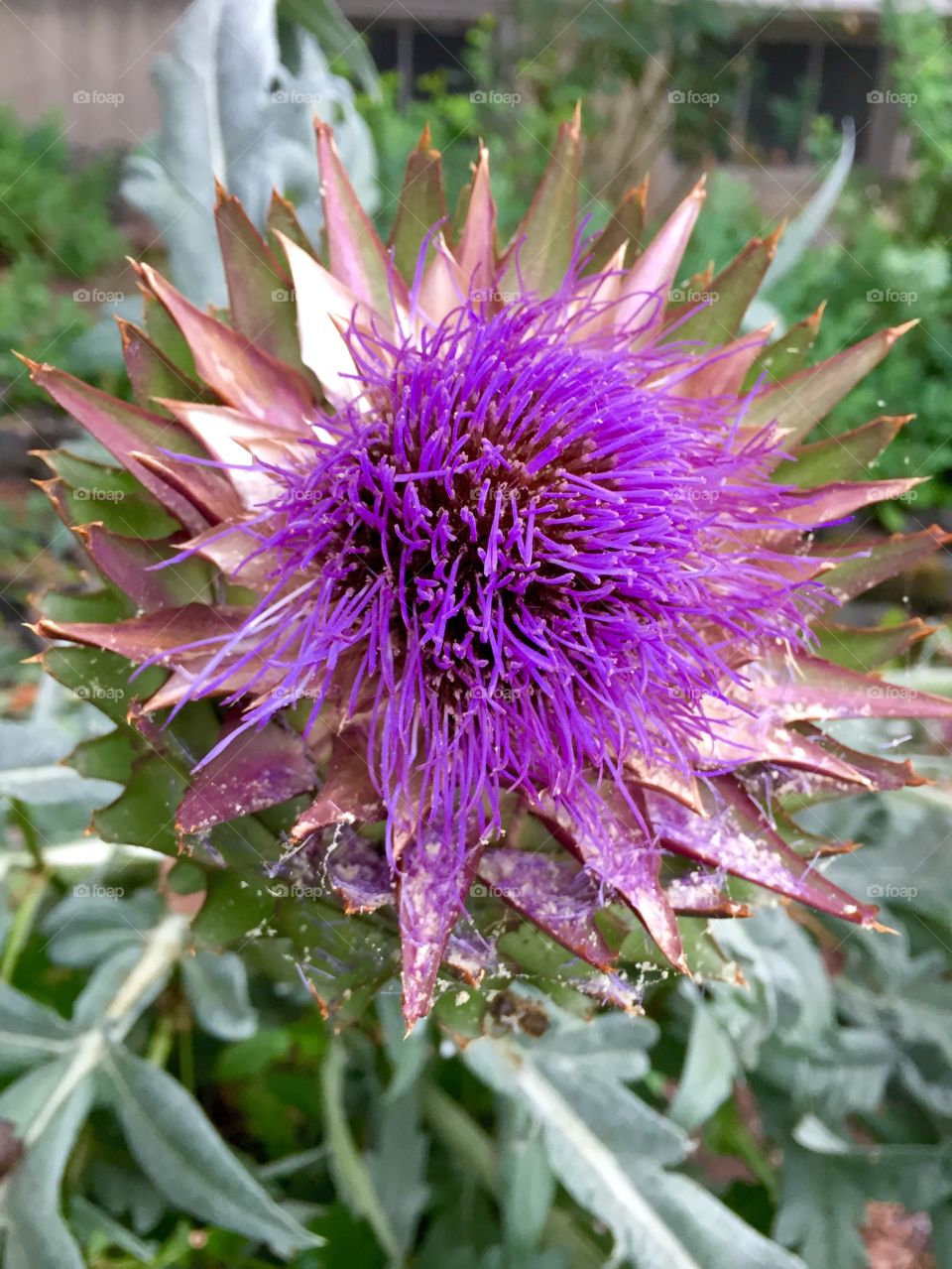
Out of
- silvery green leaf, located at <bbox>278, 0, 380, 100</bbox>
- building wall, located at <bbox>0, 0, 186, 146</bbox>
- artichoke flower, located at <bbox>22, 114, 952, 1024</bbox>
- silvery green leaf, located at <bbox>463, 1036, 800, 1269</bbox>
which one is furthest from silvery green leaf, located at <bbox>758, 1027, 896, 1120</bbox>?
building wall, located at <bbox>0, 0, 186, 146</bbox>

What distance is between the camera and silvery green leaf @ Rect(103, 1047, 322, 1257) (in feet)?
2.58

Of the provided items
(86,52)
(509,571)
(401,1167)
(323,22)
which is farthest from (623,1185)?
(86,52)

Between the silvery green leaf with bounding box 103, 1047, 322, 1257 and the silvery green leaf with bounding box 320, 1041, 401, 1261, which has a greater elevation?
the silvery green leaf with bounding box 103, 1047, 322, 1257

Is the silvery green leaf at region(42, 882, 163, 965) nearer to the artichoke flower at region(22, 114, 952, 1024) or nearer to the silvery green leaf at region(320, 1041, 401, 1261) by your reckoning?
the silvery green leaf at region(320, 1041, 401, 1261)

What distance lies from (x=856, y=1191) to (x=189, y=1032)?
2.59 ft

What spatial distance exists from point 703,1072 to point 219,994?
0.49 m

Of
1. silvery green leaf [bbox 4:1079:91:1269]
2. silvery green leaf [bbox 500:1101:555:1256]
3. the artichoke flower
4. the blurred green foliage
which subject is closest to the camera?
the artichoke flower

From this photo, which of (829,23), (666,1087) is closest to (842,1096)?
(666,1087)

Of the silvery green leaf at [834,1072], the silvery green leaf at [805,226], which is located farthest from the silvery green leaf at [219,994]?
the silvery green leaf at [805,226]

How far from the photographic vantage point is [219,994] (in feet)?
3.07

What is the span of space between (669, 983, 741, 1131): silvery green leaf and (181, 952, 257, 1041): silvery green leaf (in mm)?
435

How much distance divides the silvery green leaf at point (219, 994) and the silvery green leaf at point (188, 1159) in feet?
0.21

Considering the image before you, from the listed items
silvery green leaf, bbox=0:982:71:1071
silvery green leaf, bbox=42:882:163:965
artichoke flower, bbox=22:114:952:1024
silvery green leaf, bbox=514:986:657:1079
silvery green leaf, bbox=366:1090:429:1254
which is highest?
artichoke flower, bbox=22:114:952:1024

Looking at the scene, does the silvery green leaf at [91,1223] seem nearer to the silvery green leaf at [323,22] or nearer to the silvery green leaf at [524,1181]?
the silvery green leaf at [524,1181]
